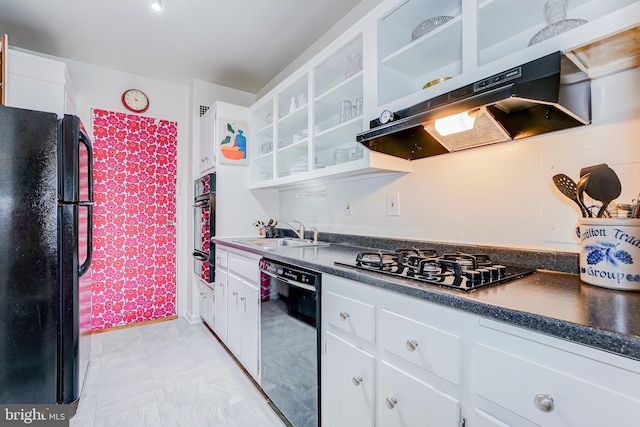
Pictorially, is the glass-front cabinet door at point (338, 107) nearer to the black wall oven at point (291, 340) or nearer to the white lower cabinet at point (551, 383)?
the black wall oven at point (291, 340)

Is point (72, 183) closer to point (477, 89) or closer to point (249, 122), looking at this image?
point (249, 122)

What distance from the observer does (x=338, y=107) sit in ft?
6.89

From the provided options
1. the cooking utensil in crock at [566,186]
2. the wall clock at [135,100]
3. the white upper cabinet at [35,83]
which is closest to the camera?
the cooking utensil in crock at [566,186]

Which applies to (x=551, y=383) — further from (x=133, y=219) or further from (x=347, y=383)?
(x=133, y=219)

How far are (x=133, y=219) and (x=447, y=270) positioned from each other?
10.4 feet

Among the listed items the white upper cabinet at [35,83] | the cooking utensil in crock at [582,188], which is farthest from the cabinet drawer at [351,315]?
the white upper cabinet at [35,83]

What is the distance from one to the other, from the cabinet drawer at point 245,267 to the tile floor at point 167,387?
28.6 inches

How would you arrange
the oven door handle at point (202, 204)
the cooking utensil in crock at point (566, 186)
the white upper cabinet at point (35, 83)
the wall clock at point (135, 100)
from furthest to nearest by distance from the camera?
the wall clock at point (135, 100) → the oven door handle at point (202, 204) → the white upper cabinet at point (35, 83) → the cooking utensil in crock at point (566, 186)

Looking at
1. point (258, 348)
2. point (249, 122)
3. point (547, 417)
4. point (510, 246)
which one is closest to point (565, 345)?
point (547, 417)

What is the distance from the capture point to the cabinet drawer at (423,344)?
83cm

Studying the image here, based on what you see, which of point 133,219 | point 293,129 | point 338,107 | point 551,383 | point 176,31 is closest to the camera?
point 551,383

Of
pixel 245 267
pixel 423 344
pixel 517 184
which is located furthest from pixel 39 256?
pixel 517 184

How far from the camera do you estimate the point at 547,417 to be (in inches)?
25.7

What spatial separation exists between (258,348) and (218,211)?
1.41 meters
